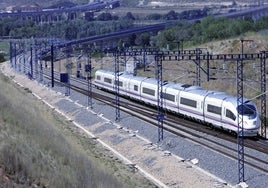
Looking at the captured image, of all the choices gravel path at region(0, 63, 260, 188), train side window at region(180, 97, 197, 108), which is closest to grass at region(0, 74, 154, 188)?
gravel path at region(0, 63, 260, 188)

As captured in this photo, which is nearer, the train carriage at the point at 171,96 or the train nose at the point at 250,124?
the train nose at the point at 250,124

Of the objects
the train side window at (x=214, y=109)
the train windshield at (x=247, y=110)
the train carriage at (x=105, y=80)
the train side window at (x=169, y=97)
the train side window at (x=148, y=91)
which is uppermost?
the train windshield at (x=247, y=110)

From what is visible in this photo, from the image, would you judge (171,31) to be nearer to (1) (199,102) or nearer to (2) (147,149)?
(1) (199,102)

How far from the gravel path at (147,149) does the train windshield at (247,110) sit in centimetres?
295

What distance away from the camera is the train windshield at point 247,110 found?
3156 centimetres

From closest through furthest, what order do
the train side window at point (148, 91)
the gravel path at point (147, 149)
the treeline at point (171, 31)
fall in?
the gravel path at point (147, 149) → the train side window at point (148, 91) → the treeline at point (171, 31)

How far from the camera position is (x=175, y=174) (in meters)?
25.3

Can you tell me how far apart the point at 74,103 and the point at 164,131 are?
17.0 metres

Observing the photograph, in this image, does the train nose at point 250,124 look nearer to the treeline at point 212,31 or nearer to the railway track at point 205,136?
the railway track at point 205,136

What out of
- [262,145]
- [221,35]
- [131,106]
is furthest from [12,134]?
[221,35]

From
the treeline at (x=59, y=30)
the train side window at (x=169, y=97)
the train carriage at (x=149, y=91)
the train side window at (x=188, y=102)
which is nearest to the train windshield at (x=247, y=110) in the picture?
the train side window at (x=188, y=102)

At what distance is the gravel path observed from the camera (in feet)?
80.8

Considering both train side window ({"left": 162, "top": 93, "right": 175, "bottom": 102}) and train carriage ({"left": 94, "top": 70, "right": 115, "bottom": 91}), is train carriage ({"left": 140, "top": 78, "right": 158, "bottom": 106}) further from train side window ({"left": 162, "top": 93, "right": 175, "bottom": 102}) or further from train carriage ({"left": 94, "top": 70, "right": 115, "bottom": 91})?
train carriage ({"left": 94, "top": 70, "right": 115, "bottom": 91})

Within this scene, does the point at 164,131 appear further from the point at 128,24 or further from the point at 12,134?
the point at 128,24
